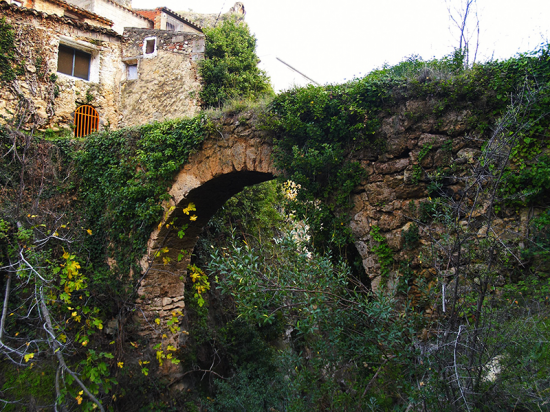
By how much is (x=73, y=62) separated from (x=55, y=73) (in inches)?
31.8

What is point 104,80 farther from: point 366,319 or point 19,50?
point 366,319

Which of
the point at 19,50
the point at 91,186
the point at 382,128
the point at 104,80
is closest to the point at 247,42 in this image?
the point at 104,80

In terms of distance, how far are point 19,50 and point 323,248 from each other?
9862mm

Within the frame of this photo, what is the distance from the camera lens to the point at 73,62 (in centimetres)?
1062

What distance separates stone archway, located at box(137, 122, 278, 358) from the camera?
4.81 m

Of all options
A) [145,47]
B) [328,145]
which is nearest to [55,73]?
[145,47]

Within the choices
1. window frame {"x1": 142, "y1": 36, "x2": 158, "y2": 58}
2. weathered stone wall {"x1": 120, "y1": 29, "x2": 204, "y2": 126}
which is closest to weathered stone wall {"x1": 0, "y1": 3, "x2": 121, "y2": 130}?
weathered stone wall {"x1": 120, "y1": 29, "x2": 204, "y2": 126}

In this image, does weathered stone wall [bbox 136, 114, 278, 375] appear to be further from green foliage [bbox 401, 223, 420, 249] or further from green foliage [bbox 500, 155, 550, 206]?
green foliage [bbox 500, 155, 550, 206]

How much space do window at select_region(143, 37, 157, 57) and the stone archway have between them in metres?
7.41

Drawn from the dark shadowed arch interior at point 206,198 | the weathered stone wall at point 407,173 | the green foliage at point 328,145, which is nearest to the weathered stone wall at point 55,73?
the dark shadowed arch interior at point 206,198

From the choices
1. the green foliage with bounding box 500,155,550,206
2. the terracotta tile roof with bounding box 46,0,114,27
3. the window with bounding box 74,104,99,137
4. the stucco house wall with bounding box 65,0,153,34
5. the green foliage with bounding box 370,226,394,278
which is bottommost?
the green foliage with bounding box 370,226,394,278

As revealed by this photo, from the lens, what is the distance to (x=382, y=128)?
3.82 metres

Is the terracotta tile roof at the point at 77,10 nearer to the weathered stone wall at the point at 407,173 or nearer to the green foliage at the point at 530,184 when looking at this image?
the weathered stone wall at the point at 407,173

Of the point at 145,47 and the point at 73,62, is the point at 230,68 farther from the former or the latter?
the point at 73,62
